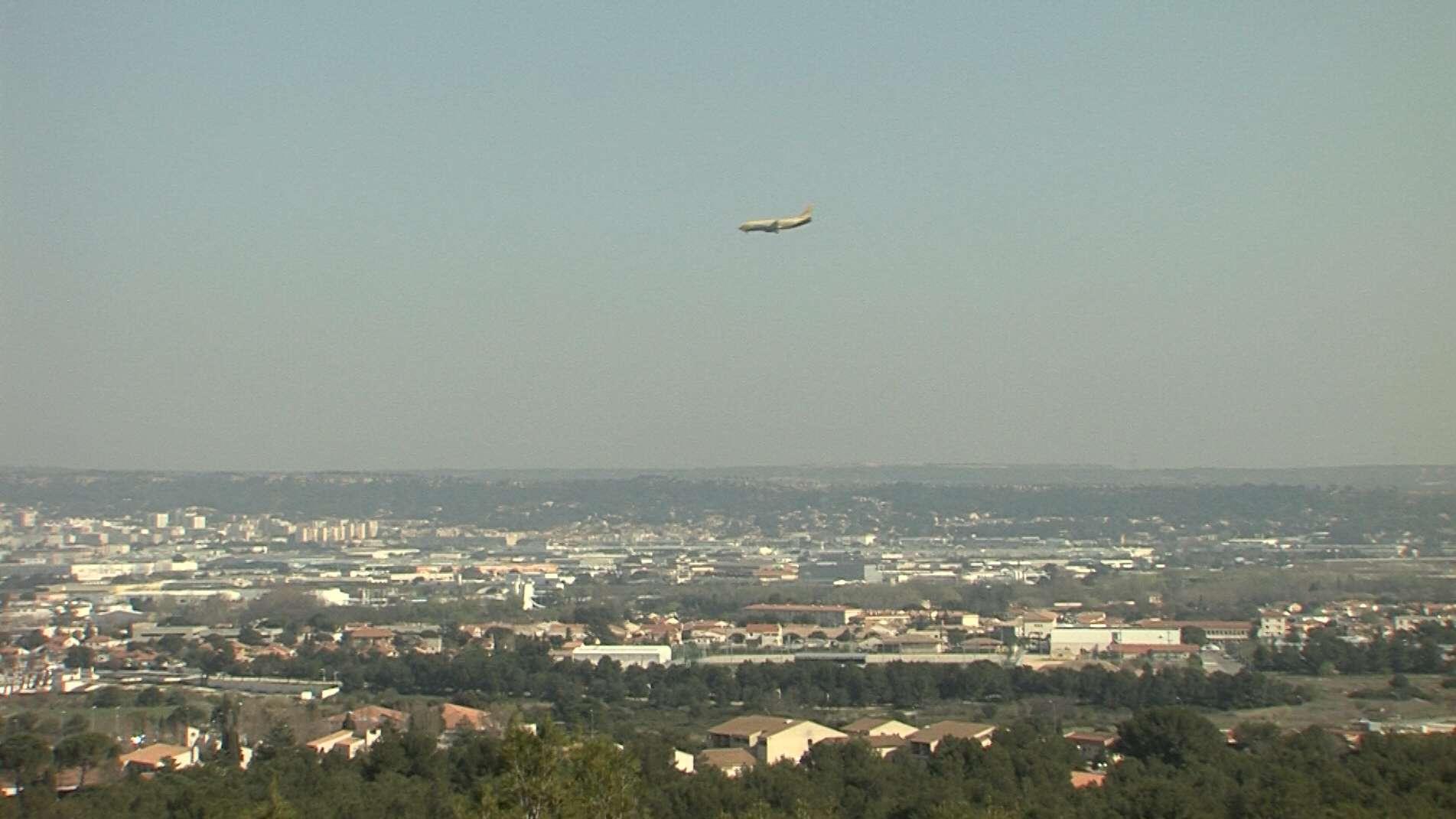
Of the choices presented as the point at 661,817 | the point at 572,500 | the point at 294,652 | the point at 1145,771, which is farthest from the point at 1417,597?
the point at 572,500

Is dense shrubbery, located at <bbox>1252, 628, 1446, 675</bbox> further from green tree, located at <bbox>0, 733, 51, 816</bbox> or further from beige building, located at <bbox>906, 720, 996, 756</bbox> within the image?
green tree, located at <bbox>0, 733, 51, 816</bbox>

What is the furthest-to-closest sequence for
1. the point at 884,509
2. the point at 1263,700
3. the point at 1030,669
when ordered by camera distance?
the point at 884,509 < the point at 1030,669 < the point at 1263,700

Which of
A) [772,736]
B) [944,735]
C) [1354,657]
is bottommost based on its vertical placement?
[772,736]

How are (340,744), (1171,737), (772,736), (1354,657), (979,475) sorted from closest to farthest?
(1171,737), (772,736), (340,744), (1354,657), (979,475)

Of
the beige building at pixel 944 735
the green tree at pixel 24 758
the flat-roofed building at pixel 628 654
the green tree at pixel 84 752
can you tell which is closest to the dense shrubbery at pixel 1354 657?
the flat-roofed building at pixel 628 654

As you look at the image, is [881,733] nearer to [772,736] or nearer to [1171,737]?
[772,736]

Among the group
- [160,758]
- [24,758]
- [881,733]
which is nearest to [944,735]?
[881,733]

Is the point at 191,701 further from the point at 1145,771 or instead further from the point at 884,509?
the point at 884,509
